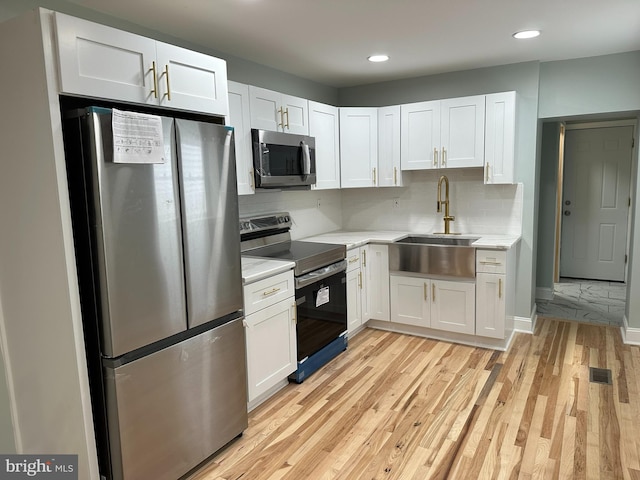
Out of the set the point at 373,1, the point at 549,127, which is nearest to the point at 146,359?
the point at 373,1

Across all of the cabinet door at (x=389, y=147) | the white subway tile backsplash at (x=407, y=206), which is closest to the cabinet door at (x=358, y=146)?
the cabinet door at (x=389, y=147)

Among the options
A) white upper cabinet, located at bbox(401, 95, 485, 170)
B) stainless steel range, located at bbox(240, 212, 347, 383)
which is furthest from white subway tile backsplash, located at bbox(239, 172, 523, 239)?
white upper cabinet, located at bbox(401, 95, 485, 170)

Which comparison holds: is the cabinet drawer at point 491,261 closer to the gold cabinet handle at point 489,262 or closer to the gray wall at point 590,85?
the gold cabinet handle at point 489,262

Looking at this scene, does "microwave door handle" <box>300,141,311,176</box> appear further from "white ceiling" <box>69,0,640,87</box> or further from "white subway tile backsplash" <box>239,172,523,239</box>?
"white ceiling" <box>69,0,640,87</box>

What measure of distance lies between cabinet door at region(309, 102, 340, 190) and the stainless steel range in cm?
54

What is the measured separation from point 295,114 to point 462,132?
1.48 meters

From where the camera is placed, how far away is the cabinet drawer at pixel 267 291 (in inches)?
101

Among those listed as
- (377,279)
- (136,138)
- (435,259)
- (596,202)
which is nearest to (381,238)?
(377,279)

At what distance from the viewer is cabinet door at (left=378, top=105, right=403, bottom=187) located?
4.17 meters

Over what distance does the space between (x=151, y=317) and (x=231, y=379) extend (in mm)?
657

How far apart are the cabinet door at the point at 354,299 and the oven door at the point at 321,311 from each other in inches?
5.0

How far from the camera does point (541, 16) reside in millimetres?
2695

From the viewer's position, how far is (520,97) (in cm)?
387

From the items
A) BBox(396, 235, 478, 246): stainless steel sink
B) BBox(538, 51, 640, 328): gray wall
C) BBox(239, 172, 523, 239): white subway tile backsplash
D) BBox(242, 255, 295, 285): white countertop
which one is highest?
BBox(538, 51, 640, 328): gray wall
